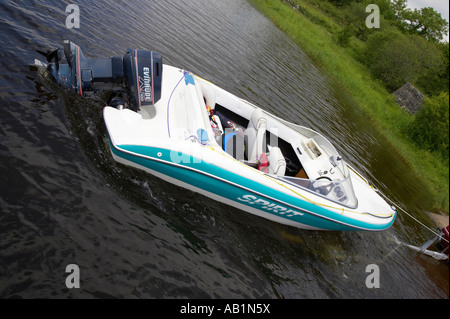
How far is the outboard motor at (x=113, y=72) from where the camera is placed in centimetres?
582

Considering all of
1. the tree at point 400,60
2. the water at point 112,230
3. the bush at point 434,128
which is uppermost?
the tree at point 400,60

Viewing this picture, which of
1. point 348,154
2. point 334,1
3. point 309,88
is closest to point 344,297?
point 348,154

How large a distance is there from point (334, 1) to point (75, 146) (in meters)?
64.7

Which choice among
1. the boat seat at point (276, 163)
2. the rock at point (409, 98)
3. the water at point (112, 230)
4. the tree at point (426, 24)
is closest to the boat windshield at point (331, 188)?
the boat seat at point (276, 163)

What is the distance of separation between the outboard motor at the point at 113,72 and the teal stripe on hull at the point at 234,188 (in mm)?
1323

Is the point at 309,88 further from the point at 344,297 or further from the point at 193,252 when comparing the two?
the point at 193,252

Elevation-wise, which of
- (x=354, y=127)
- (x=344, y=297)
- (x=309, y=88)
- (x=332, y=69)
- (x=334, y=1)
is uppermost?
(x=334, y=1)

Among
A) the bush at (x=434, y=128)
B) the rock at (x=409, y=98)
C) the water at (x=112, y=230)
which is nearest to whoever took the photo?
the water at (x=112, y=230)

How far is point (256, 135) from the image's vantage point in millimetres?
7129

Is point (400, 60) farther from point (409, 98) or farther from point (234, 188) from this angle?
point (234, 188)

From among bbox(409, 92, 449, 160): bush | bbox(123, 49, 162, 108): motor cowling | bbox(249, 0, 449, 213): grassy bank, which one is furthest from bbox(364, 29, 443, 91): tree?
bbox(123, 49, 162, 108): motor cowling

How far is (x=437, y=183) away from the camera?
600 inches

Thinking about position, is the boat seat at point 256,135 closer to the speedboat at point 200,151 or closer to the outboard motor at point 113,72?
the speedboat at point 200,151

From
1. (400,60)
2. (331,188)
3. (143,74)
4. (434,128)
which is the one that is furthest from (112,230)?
(400,60)
